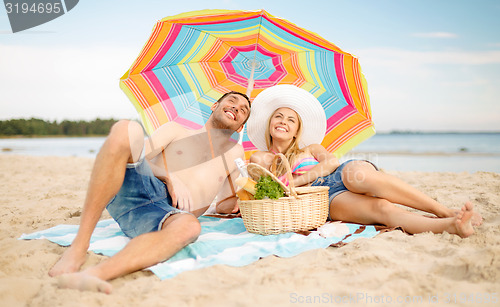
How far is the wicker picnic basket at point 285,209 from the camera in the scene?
2.70m

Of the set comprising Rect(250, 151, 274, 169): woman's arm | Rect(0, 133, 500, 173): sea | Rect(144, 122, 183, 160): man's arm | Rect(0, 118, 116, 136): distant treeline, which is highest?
Rect(0, 118, 116, 136): distant treeline

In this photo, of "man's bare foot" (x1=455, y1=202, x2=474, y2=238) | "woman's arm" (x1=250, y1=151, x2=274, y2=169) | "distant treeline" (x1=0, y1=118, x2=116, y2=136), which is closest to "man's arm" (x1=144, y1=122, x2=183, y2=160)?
"woman's arm" (x1=250, y1=151, x2=274, y2=169)

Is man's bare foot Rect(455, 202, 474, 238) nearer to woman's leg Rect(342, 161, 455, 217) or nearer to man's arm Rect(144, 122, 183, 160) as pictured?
woman's leg Rect(342, 161, 455, 217)

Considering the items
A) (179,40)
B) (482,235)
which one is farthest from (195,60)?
(482,235)

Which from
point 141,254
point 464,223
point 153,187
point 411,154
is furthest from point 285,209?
point 411,154

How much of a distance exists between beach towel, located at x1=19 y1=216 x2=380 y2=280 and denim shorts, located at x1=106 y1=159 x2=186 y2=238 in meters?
0.26

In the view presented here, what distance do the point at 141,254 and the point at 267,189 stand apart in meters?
1.15

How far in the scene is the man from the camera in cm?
198

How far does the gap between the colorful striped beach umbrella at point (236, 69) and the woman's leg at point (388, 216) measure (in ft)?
2.66

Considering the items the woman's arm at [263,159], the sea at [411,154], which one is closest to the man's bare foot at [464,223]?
the sea at [411,154]

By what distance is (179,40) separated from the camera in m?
3.18

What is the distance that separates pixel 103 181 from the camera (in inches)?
81.7

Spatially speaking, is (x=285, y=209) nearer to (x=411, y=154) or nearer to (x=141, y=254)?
(x=141, y=254)

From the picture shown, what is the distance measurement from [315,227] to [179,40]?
223cm
